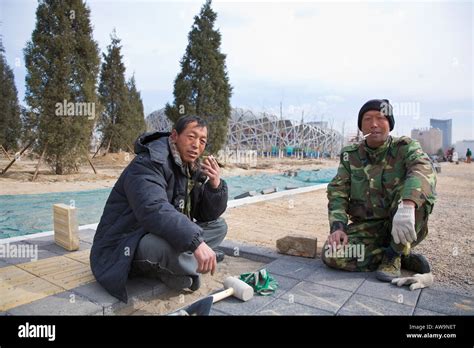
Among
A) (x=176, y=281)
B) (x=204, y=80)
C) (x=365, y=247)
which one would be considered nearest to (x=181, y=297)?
(x=176, y=281)

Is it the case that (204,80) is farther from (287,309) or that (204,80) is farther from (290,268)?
(287,309)

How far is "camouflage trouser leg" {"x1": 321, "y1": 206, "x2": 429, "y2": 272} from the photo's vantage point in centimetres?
310

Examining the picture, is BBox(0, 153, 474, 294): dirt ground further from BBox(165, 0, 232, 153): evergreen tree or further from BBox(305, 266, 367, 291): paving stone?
BBox(165, 0, 232, 153): evergreen tree

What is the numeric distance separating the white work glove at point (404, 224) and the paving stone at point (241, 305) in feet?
3.79

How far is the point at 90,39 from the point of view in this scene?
547 inches

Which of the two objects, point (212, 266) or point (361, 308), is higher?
point (212, 266)

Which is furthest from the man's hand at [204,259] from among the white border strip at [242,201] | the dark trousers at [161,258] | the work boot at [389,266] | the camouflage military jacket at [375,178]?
the white border strip at [242,201]

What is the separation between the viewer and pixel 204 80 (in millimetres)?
19688

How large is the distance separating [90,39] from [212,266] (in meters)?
14.5

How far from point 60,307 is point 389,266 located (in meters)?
2.66

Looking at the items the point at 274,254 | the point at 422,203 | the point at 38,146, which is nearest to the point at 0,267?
the point at 274,254

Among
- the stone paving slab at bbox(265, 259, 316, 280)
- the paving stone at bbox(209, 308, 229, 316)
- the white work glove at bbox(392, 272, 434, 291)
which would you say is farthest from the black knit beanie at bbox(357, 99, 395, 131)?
the paving stone at bbox(209, 308, 229, 316)

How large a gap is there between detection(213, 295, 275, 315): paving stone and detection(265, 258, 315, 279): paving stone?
1.91ft
